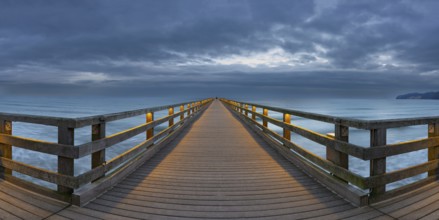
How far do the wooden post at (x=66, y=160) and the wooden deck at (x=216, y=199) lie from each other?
0.64 ft

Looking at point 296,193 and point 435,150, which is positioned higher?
point 435,150

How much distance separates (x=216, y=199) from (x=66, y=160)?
78.5 inches

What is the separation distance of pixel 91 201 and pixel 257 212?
214 centimetres

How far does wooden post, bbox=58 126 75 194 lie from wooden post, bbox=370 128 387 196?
372 cm

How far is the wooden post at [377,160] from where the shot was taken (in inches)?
130

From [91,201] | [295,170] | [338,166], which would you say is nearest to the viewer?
[91,201]

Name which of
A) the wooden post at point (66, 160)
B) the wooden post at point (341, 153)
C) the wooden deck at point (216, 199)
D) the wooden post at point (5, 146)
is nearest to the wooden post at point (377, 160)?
the wooden deck at point (216, 199)

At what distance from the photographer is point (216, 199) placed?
143 inches

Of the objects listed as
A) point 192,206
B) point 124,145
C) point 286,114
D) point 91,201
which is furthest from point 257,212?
point 124,145

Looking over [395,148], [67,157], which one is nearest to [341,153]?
[395,148]

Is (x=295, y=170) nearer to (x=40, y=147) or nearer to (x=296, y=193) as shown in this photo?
(x=296, y=193)

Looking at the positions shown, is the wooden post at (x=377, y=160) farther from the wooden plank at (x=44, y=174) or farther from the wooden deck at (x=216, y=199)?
the wooden plank at (x=44, y=174)

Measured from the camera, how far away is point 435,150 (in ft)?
13.2

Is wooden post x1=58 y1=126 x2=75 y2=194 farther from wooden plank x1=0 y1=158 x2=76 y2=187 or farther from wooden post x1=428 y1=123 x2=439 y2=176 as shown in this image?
wooden post x1=428 y1=123 x2=439 y2=176
